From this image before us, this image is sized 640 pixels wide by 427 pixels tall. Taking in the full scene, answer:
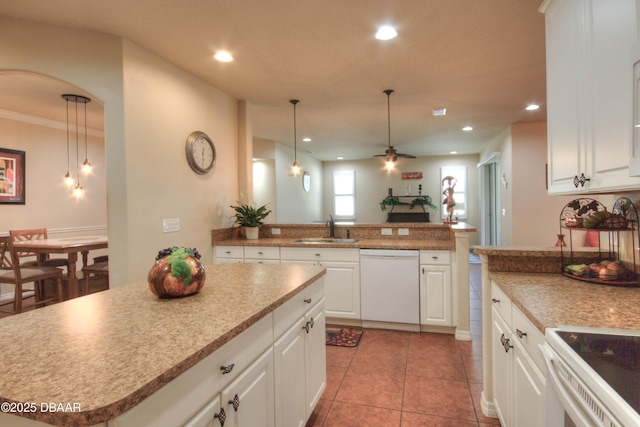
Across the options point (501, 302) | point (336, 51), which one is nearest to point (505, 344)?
point (501, 302)

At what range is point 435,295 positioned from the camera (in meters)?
3.15

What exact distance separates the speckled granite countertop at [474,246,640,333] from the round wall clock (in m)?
2.65

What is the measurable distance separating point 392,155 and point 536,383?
3330 millimetres

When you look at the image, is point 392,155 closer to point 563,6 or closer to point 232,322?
point 563,6

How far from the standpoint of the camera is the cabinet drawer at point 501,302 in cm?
154

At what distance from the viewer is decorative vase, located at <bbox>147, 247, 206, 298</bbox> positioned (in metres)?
1.34

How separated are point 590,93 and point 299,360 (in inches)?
69.2

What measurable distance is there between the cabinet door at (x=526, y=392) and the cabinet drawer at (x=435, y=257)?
1.68m

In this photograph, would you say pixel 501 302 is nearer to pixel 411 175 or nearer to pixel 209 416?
pixel 209 416

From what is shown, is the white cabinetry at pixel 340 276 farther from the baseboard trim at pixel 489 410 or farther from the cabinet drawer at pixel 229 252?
the baseboard trim at pixel 489 410

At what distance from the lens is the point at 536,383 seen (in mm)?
1195

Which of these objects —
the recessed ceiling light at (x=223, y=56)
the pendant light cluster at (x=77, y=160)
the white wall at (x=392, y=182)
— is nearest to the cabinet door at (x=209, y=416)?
the recessed ceiling light at (x=223, y=56)

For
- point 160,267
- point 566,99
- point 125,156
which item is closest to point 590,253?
point 566,99

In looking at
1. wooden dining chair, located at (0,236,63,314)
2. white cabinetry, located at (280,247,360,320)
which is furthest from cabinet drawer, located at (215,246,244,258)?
wooden dining chair, located at (0,236,63,314)
